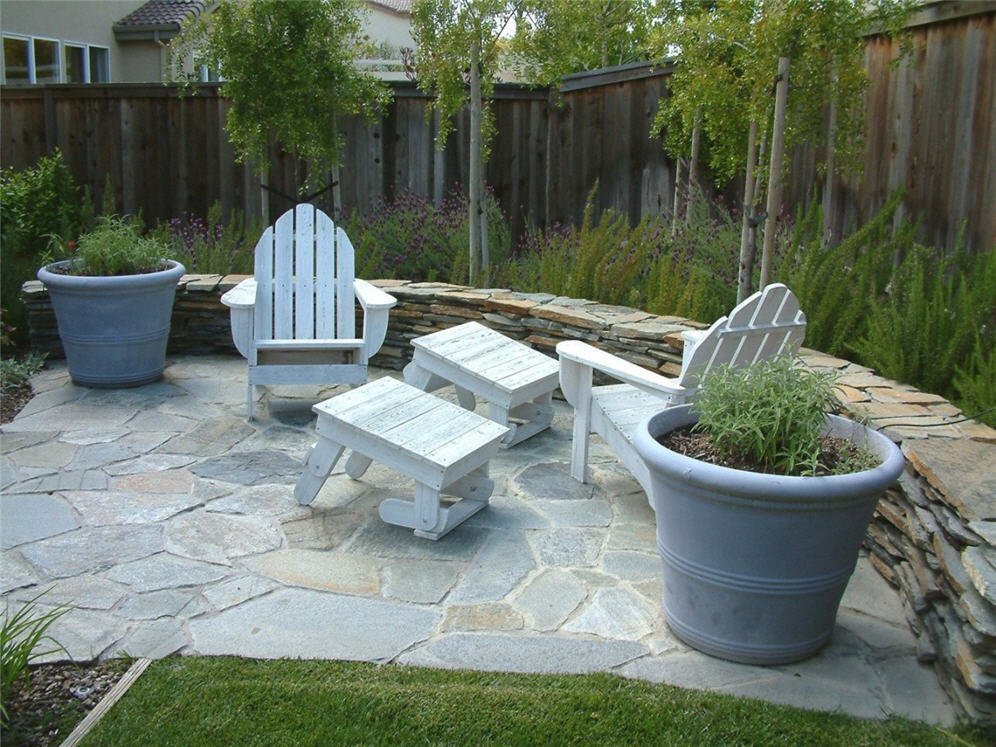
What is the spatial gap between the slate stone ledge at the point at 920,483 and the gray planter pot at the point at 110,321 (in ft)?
4.99

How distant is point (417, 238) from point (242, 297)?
269 cm

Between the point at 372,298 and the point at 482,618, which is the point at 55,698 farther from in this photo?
the point at 372,298

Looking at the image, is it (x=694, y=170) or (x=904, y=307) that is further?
(x=694, y=170)

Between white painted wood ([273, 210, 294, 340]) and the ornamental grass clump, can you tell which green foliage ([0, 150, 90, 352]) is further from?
the ornamental grass clump

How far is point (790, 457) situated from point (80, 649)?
198cm

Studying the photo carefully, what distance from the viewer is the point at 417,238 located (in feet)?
24.6

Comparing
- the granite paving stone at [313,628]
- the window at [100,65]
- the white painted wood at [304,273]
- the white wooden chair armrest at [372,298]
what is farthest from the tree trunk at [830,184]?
the window at [100,65]

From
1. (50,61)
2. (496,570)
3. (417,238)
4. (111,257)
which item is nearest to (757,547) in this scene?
(496,570)

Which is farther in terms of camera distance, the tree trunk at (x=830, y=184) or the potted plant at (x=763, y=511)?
the tree trunk at (x=830, y=184)

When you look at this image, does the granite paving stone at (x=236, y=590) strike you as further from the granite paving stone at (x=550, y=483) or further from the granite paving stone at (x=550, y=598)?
the granite paving stone at (x=550, y=483)

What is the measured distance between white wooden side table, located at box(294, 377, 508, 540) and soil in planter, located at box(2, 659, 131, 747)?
3.84ft

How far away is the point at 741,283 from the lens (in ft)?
16.6

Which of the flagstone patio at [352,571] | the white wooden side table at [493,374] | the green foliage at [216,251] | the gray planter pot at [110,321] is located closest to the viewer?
the flagstone patio at [352,571]

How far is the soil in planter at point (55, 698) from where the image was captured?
7.56 ft
